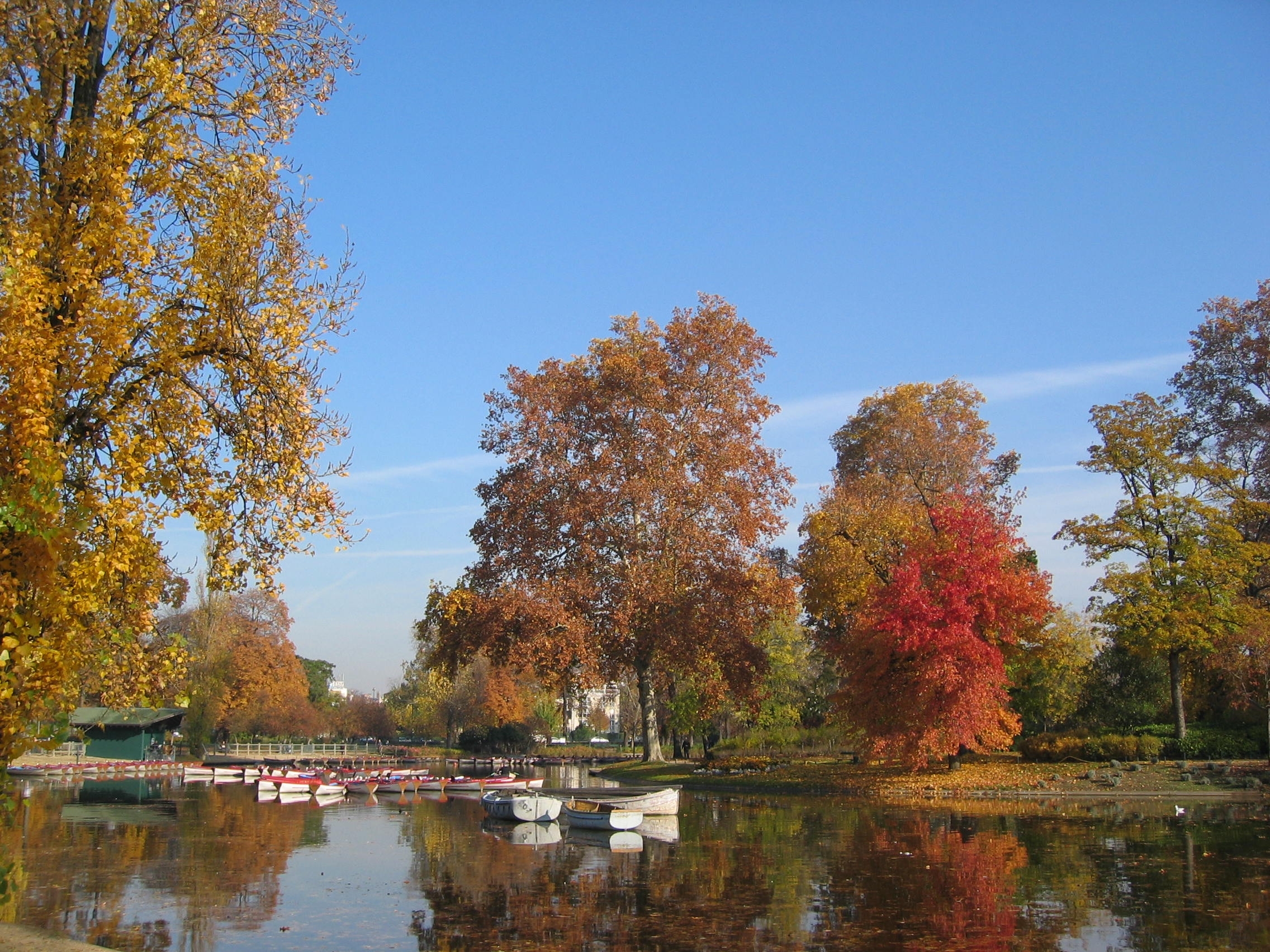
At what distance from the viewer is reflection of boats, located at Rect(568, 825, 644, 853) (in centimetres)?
2180

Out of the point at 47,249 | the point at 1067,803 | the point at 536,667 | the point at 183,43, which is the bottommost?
the point at 1067,803

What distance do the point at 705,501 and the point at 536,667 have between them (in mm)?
9245

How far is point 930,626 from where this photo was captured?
3016 cm

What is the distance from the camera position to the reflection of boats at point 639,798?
1014 inches

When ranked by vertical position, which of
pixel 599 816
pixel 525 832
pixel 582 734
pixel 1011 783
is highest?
pixel 599 816

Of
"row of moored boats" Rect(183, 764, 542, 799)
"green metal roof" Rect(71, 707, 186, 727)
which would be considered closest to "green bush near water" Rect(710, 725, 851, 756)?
"row of moored boats" Rect(183, 764, 542, 799)

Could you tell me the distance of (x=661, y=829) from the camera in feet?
82.4

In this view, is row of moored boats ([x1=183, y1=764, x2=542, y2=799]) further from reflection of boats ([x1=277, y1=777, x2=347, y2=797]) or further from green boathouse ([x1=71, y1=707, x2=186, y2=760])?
green boathouse ([x1=71, y1=707, x2=186, y2=760])

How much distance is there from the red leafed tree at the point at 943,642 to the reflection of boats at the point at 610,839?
Answer: 35.5 ft

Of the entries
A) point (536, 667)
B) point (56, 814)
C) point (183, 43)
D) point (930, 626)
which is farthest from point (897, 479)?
point (183, 43)

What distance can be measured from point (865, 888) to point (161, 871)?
12.6 meters

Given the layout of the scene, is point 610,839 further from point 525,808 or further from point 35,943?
Answer: point 35,943

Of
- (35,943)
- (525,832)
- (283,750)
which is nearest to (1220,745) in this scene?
(525,832)

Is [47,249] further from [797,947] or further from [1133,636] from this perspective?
[1133,636]
